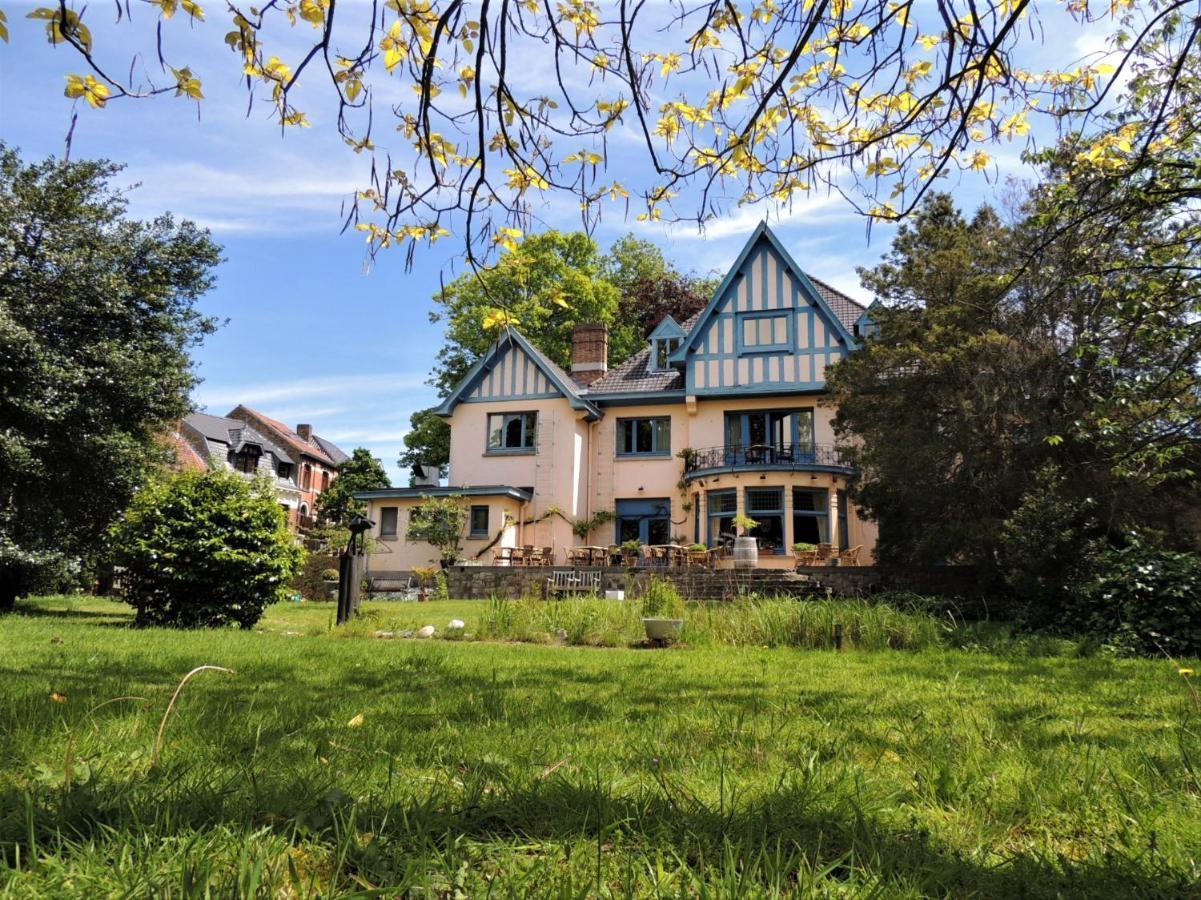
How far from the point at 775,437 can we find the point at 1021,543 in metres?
12.8

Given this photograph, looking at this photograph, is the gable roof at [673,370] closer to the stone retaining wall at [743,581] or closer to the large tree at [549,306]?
the large tree at [549,306]

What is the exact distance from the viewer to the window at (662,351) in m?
26.8

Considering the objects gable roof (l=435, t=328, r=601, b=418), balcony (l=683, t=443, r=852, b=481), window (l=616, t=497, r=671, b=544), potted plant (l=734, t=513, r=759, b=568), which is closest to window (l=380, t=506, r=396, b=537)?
gable roof (l=435, t=328, r=601, b=418)

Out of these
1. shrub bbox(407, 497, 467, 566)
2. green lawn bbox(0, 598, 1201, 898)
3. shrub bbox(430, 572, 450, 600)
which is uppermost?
shrub bbox(407, 497, 467, 566)

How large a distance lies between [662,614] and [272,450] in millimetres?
40949

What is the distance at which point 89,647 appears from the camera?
7.02 metres

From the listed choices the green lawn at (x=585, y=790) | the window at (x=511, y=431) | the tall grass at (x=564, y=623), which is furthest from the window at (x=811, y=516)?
the green lawn at (x=585, y=790)

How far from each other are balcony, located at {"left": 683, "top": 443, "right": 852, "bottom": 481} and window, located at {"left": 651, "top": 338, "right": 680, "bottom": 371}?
3.64 m

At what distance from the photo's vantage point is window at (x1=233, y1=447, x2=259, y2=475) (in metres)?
43.2

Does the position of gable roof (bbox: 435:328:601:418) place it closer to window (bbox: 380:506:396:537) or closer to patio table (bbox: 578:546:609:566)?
window (bbox: 380:506:396:537)

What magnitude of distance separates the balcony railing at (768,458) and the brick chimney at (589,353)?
557 centimetres

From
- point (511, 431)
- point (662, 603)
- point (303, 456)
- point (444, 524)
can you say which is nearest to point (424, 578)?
point (444, 524)

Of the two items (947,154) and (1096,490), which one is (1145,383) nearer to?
(1096,490)

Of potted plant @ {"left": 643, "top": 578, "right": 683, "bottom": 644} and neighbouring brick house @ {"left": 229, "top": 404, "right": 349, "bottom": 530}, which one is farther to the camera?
neighbouring brick house @ {"left": 229, "top": 404, "right": 349, "bottom": 530}
